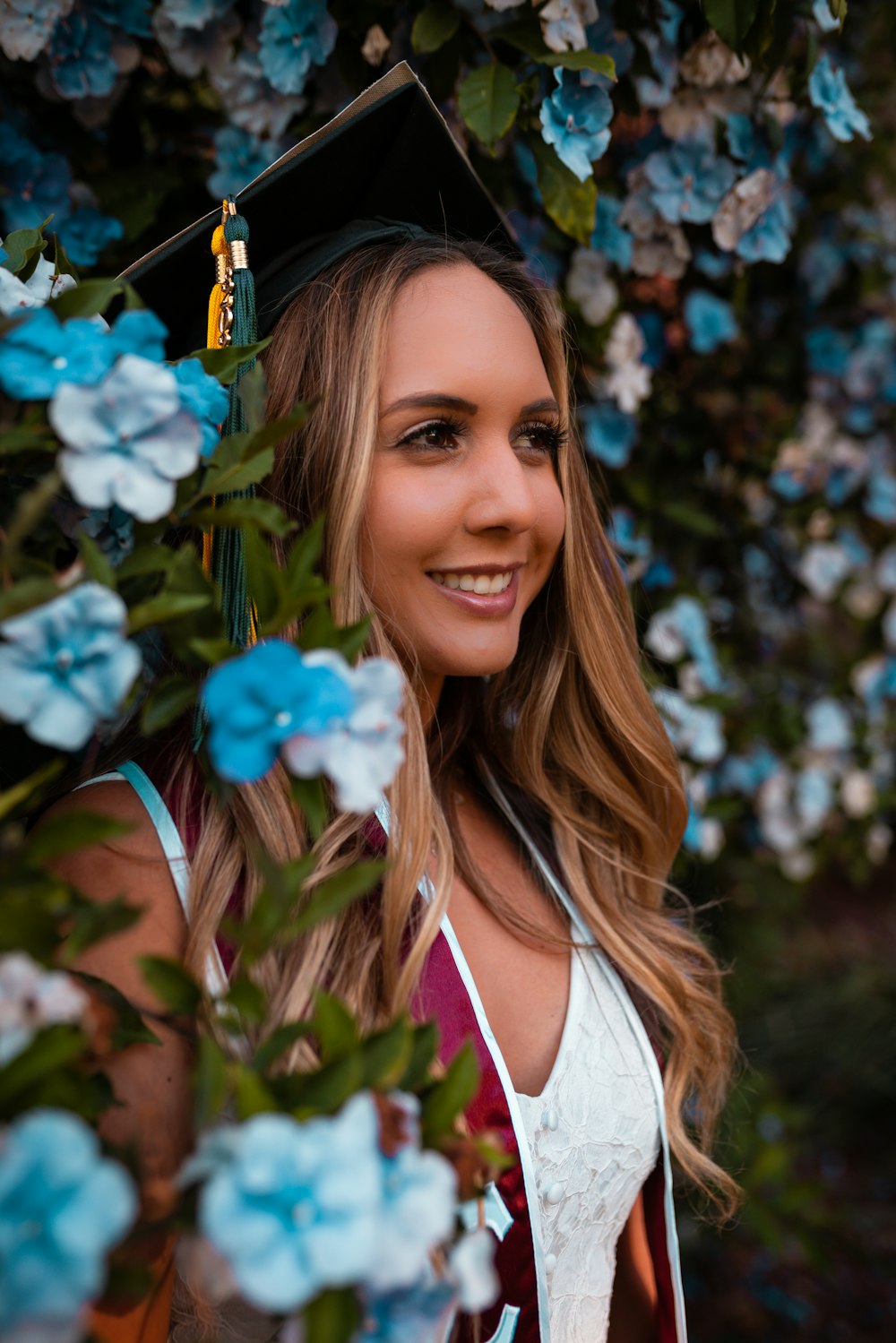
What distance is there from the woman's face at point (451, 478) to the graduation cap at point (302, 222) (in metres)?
0.15

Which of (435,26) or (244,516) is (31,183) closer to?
(435,26)

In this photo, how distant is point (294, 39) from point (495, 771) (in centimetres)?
111

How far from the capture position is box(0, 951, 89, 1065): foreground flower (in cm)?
63

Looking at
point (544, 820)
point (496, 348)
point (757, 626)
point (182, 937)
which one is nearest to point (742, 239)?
point (496, 348)

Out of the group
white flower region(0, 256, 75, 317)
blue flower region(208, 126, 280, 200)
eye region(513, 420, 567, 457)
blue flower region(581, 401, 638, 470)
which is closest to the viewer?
white flower region(0, 256, 75, 317)

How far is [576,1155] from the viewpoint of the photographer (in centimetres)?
145

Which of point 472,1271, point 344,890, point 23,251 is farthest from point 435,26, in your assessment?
point 472,1271

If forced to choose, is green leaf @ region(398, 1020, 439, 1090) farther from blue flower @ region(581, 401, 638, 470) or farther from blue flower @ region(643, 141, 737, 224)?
blue flower @ region(581, 401, 638, 470)

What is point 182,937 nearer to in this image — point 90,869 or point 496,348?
point 90,869

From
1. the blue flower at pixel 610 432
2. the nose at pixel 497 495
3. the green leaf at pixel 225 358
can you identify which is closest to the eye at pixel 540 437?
the nose at pixel 497 495

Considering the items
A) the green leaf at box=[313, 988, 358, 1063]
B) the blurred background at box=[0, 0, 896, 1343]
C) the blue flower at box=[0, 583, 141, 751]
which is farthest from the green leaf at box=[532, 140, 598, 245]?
the green leaf at box=[313, 988, 358, 1063]

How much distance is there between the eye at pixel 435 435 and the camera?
1.44 metres

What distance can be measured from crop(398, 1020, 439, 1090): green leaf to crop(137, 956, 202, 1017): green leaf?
147mm

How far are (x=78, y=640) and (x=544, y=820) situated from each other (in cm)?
123
